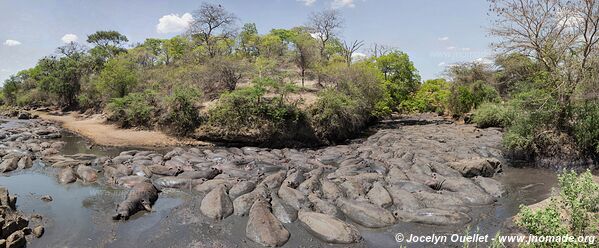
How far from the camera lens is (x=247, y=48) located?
60781 mm

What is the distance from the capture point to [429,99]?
53969 millimetres

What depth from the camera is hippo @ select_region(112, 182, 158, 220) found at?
46.0ft

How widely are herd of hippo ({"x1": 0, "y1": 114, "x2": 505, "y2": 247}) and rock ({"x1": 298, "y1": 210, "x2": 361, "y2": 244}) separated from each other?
0.04 m

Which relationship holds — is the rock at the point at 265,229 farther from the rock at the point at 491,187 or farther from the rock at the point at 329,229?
the rock at the point at 491,187

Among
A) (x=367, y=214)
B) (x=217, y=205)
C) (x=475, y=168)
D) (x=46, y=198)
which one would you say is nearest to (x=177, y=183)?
(x=217, y=205)

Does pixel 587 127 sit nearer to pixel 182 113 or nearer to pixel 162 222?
pixel 162 222

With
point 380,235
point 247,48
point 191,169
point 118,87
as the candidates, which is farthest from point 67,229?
point 247,48

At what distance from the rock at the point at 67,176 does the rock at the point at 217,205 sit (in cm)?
875

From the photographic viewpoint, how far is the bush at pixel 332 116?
1189 inches

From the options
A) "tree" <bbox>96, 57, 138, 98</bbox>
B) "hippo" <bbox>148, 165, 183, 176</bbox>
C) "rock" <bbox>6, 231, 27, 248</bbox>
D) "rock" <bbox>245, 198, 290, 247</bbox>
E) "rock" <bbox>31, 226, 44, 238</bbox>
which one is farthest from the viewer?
"tree" <bbox>96, 57, 138, 98</bbox>

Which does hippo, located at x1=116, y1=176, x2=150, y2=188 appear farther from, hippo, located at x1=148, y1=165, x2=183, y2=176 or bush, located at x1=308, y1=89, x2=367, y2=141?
bush, located at x1=308, y1=89, x2=367, y2=141

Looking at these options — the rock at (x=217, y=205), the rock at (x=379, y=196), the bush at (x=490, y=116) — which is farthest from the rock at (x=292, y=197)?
the bush at (x=490, y=116)

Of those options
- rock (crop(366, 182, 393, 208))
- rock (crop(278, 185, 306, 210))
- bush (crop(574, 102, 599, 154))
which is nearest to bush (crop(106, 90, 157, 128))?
rock (crop(278, 185, 306, 210))

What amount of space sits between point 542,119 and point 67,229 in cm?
2543
